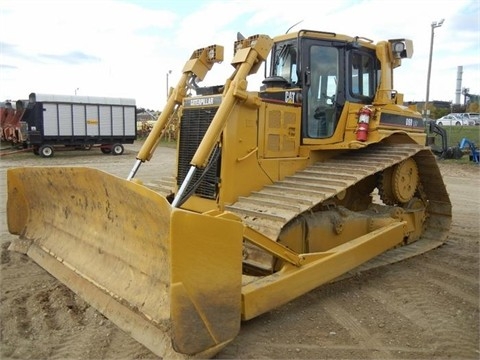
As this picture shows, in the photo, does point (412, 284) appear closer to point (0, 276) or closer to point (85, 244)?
point (85, 244)

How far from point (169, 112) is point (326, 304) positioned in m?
2.99

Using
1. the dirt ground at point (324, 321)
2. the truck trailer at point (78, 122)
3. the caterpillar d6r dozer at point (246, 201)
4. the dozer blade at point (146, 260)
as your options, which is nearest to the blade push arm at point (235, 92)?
the caterpillar d6r dozer at point (246, 201)

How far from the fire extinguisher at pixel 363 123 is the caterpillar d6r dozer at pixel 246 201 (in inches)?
0.6

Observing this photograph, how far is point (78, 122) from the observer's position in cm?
2059

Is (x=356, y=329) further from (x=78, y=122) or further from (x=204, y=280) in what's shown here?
(x=78, y=122)

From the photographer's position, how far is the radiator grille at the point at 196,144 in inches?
190

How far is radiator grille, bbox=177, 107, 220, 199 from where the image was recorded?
484 centimetres

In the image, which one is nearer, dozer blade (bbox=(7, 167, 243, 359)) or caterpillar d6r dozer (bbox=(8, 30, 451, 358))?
dozer blade (bbox=(7, 167, 243, 359))

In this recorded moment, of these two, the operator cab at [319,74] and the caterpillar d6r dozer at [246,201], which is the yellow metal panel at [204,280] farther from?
the operator cab at [319,74]

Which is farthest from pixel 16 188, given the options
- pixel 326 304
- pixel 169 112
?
pixel 326 304

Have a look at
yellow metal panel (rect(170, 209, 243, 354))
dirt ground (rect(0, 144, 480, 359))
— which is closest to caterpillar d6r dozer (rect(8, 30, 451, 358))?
yellow metal panel (rect(170, 209, 243, 354))

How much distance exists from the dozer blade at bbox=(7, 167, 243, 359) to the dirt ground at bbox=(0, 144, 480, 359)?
182mm

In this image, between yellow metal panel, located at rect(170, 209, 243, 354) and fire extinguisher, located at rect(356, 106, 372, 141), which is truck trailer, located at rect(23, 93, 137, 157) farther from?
yellow metal panel, located at rect(170, 209, 243, 354)

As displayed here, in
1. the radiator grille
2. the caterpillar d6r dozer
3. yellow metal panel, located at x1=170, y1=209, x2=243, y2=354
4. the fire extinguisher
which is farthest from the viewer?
the fire extinguisher
